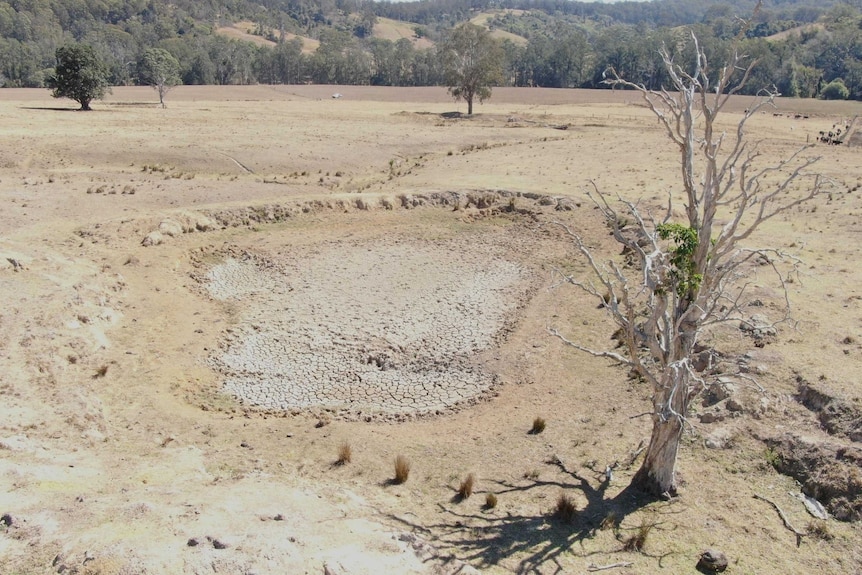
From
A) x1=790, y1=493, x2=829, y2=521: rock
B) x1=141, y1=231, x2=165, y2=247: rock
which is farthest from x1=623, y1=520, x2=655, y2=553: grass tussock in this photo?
Answer: x1=141, y1=231, x2=165, y2=247: rock

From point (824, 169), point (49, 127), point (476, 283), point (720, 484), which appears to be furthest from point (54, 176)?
point (824, 169)

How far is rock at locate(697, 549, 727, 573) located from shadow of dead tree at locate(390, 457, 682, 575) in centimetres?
51

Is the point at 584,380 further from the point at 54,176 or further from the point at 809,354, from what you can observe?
the point at 54,176

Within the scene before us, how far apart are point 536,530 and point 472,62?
199 ft

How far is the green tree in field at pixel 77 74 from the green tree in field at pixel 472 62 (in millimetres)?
32500

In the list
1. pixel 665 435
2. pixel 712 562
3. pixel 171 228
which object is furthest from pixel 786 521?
pixel 171 228

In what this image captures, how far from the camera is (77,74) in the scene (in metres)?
55.8

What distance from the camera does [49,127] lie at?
43.4 m

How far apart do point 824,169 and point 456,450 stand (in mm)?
31239

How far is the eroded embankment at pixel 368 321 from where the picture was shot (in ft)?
51.8

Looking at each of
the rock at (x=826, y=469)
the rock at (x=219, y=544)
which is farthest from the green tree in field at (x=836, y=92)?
the rock at (x=219, y=544)

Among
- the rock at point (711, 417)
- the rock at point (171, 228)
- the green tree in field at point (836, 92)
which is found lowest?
the rock at point (711, 417)

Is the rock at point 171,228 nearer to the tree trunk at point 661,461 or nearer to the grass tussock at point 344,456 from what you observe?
the grass tussock at point 344,456

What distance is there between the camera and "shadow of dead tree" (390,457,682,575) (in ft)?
32.1
